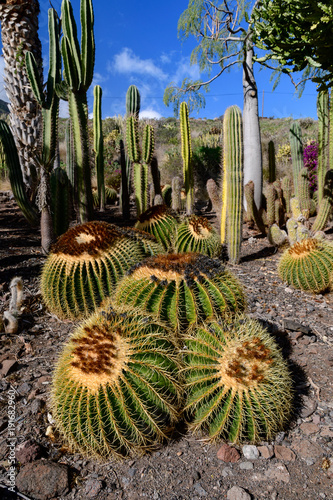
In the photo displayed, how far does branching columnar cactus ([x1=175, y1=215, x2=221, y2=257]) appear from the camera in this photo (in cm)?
454

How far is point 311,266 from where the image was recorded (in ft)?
12.9

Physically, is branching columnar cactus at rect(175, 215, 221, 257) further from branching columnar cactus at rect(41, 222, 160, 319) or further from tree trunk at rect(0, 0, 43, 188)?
tree trunk at rect(0, 0, 43, 188)

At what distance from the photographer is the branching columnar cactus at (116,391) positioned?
5.82 ft

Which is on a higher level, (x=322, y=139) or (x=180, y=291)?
(x=322, y=139)

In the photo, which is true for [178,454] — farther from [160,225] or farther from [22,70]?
[22,70]

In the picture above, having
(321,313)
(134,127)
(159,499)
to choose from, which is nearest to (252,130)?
(134,127)

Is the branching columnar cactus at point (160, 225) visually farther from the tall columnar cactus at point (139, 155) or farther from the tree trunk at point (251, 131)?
the tree trunk at point (251, 131)

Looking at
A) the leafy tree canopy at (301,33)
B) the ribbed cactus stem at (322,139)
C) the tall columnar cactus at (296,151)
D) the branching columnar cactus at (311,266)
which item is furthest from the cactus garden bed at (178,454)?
the tall columnar cactus at (296,151)

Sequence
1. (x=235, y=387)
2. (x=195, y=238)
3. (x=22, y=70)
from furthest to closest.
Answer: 1. (x=22, y=70)
2. (x=195, y=238)
3. (x=235, y=387)

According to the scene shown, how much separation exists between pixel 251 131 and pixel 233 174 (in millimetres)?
3471

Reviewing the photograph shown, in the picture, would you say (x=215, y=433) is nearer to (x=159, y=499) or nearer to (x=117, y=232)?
(x=159, y=499)

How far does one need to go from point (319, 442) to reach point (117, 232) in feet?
7.47

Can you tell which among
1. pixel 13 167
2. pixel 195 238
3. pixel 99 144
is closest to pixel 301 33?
pixel 195 238

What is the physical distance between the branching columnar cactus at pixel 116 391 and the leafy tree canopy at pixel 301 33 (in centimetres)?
263
